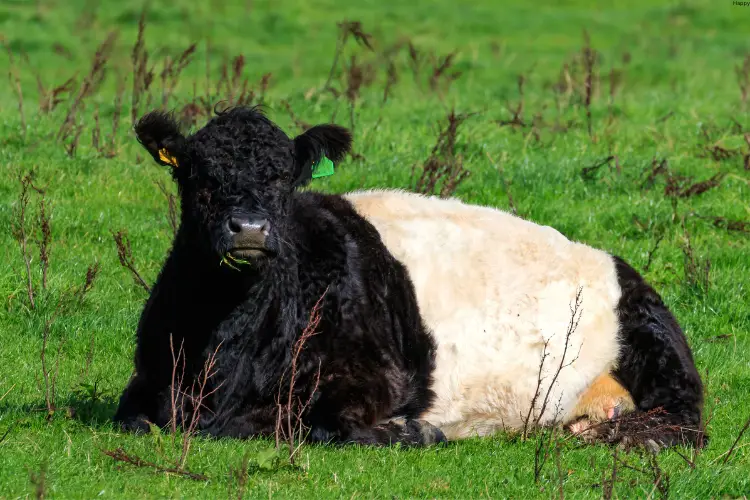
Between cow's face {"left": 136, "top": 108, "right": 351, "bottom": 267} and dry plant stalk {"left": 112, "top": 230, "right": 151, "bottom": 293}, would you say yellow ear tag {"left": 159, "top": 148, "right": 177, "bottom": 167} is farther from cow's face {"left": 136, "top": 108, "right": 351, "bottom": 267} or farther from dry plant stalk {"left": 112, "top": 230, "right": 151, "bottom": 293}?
dry plant stalk {"left": 112, "top": 230, "right": 151, "bottom": 293}

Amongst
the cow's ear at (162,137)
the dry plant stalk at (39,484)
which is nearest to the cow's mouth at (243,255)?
the cow's ear at (162,137)

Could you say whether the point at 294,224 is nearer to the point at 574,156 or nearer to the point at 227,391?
the point at 227,391

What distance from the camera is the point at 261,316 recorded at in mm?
6723

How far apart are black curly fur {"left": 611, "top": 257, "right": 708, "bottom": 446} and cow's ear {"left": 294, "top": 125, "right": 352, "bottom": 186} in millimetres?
2069

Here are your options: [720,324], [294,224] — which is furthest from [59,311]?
[720,324]

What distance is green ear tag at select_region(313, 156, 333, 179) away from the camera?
7094 mm

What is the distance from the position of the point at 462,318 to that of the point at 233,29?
2000 centimetres

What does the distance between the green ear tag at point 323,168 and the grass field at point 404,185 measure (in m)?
1.66

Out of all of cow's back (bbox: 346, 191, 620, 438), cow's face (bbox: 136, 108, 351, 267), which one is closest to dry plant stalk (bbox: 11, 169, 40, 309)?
cow's face (bbox: 136, 108, 351, 267)

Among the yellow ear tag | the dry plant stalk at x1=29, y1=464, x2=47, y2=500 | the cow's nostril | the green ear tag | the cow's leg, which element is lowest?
the cow's leg

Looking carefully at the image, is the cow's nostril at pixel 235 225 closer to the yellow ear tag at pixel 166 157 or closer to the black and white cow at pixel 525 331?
the yellow ear tag at pixel 166 157

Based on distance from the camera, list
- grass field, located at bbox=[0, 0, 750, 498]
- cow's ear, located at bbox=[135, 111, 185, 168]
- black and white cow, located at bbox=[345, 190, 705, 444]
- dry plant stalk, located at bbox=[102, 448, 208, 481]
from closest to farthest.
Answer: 1. dry plant stalk, located at bbox=[102, 448, 208, 481]
2. grass field, located at bbox=[0, 0, 750, 498]
3. cow's ear, located at bbox=[135, 111, 185, 168]
4. black and white cow, located at bbox=[345, 190, 705, 444]

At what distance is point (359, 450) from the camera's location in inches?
250

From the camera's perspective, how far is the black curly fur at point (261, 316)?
21.4 feet
